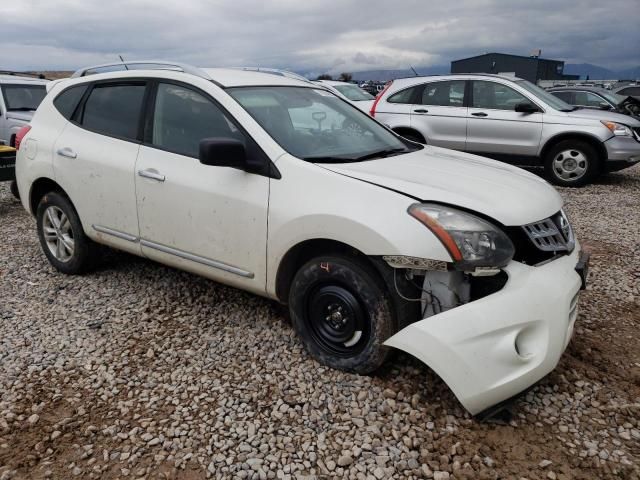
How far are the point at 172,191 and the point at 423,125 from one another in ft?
20.9

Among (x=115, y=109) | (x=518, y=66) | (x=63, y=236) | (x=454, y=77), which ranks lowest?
(x=63, y=236)

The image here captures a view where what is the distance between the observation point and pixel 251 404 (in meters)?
2.75

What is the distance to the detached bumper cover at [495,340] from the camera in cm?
234

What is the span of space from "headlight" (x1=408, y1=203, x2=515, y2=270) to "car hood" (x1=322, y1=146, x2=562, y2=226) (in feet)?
0.22

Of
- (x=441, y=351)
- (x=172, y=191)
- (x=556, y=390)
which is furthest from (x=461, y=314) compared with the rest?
(x=172, y=191)

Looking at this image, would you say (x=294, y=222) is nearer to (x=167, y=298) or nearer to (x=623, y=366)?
(x=167, y=298)

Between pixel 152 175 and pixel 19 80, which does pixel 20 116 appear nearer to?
pixel 19 80

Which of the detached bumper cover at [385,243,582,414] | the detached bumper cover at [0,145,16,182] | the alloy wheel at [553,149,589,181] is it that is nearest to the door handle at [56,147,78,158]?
the detached bumper cover at [385,243,582,414]

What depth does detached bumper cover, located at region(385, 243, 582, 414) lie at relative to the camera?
234cm

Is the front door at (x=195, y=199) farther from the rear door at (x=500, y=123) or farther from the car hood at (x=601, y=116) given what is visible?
the car hood at (x=601, y=116)

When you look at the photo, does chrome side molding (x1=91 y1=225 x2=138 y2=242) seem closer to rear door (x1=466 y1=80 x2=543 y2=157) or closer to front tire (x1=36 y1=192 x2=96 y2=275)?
front tire (x1=36 y1=192 x2=96 y2=275)

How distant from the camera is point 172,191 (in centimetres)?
338

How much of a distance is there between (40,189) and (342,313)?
10.4 feet

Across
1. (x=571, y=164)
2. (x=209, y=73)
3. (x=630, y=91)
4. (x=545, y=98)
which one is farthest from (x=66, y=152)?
(x=630, y=91)
